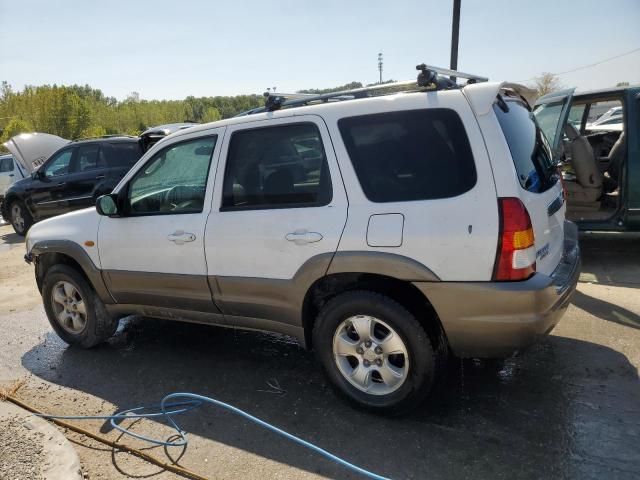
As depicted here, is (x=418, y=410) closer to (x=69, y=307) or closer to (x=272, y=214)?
(x=272, y=214)

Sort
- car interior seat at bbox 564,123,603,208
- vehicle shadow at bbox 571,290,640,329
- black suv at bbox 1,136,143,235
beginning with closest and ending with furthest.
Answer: vehicle shadow at bbox 571,290,640,329 → car interior seat at bbox 564,123,603,208 → black suv at bbox 1,136,143,235

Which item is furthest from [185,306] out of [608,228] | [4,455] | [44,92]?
[44,92]

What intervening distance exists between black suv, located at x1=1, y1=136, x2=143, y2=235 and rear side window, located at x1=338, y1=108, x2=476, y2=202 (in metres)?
8.72

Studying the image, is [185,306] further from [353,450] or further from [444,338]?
[444,338]

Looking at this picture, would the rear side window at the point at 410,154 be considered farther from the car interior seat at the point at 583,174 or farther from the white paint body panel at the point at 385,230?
the car interior seat at the point at 583,174

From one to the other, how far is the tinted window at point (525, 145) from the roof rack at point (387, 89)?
0.33m

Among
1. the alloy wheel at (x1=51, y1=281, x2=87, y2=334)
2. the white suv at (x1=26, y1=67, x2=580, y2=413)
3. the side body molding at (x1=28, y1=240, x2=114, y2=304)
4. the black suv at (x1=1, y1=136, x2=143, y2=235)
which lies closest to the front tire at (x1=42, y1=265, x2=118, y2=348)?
the alloy wheel at (x1=51, y1=281, x2=87, y2=334)

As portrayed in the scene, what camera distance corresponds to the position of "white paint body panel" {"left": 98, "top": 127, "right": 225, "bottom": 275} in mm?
3449

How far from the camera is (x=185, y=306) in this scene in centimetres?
374

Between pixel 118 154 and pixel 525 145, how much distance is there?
9.63 meters

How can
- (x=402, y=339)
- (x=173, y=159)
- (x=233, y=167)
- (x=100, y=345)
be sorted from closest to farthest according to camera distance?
(x=402, y=339) < (x=233, y=167) < (x=173, y=159) < (x=100, y=345)

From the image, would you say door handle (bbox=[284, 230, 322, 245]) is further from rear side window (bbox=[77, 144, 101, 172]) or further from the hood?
the hood

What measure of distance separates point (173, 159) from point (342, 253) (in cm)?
162

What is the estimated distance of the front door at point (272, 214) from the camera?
2.98 m
